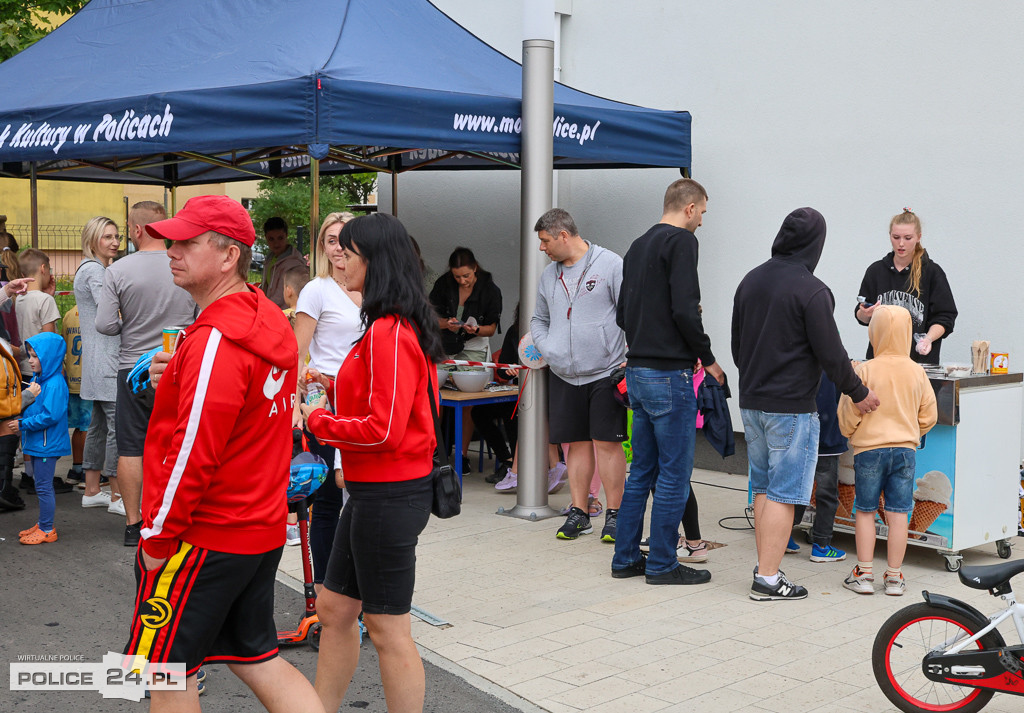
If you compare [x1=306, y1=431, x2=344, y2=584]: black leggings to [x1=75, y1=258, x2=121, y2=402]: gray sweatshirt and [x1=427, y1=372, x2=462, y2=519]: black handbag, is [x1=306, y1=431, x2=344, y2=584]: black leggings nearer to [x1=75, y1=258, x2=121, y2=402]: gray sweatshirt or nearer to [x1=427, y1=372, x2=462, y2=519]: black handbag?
[x1=427, y1=372, x2=462, y2=519]: black handbag

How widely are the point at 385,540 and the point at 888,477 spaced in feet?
10.2

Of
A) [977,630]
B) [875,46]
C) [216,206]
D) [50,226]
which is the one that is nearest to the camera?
[216,206]

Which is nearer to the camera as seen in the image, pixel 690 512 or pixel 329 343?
pixel 329 343

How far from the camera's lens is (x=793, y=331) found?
512 centimetres

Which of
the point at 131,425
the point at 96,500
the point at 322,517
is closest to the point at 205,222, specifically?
the point at 322,517

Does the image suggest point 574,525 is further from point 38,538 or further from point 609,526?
point 38,538

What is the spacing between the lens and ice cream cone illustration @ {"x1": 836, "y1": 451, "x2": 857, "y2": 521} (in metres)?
6.17

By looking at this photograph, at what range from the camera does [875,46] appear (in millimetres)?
7582

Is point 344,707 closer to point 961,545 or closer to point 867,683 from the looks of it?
point 867,683

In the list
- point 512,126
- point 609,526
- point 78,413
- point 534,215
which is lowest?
point 609,526

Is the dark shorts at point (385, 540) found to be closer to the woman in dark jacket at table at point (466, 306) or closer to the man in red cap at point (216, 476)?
the man in red cap at point (216, 476)

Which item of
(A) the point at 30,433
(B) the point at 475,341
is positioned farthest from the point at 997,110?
(A) the point at 30,433

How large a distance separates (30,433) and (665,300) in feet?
13.3

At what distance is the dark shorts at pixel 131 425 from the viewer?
5.98 meters
